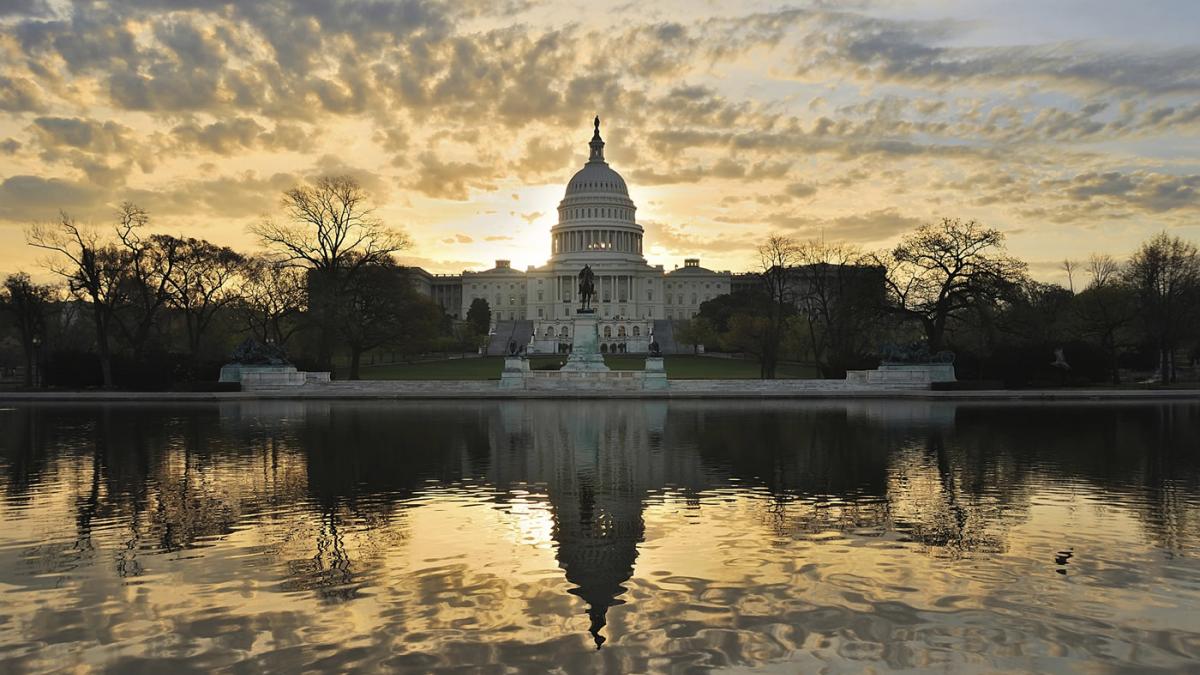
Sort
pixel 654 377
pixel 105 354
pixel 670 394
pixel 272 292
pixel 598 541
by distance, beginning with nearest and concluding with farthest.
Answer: pixel 598 541 → pixel 670 394 → pixel 654 377 → pixel 105 354 → pixel 272 292

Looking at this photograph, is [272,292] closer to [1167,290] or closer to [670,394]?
[670,394]

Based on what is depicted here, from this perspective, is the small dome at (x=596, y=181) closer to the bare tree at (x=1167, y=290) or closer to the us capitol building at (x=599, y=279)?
the us capitol building at (x=599, y=279)

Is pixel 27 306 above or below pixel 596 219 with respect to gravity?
Result: below

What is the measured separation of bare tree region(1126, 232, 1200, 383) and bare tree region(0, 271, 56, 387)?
2643 inches

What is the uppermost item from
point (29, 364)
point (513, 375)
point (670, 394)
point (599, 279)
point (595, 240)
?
point (595, 240)

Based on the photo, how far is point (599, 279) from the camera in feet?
531

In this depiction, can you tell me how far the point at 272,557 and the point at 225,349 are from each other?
2624 inches

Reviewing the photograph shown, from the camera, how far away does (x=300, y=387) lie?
1906 inches

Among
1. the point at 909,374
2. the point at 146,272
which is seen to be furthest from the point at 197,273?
the point at 909,374

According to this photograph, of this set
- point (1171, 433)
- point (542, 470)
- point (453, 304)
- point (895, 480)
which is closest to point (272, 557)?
point (542, 470)

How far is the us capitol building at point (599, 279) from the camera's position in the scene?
15662 cm

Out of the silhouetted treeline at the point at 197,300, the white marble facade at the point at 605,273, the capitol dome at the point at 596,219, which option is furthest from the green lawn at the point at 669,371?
the capitol dome at the point at 596,219

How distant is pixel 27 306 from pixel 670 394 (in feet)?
131

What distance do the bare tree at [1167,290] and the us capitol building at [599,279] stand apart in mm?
90020
